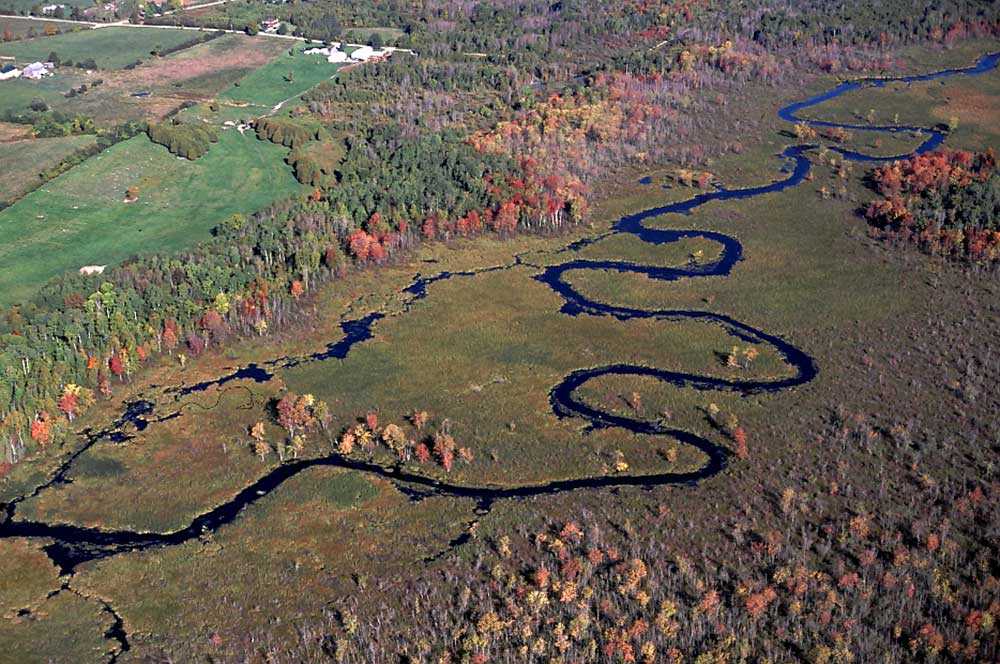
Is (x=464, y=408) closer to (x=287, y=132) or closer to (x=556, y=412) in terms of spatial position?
(x=556, y=412)

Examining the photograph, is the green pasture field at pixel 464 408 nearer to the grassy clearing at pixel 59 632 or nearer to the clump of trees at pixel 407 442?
the grassy clearing at pixel 59 632

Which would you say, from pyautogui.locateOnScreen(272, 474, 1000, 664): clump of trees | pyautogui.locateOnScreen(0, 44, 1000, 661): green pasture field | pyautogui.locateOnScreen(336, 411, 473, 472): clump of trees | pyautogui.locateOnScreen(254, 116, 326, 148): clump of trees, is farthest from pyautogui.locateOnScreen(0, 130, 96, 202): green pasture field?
pyautogui.locateOnScreen(272, 474, 1000, 664): clump of trees

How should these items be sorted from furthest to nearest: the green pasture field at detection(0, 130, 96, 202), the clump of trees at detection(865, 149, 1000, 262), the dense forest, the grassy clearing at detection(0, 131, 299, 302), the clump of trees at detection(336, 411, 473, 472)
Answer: the green pasture field at detection(0, 130, 96, 202), the grassy clearing at detection(0, 131, 299, 302), the clump of trees at detection(865, 149, 1000, 262), the dense forest, the clump of trees at detection(336, 411, 473, 472)

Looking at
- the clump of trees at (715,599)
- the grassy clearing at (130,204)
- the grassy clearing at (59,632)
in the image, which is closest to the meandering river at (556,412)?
the grassy clearing at (59,632)

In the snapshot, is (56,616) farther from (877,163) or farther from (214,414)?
(877,163)

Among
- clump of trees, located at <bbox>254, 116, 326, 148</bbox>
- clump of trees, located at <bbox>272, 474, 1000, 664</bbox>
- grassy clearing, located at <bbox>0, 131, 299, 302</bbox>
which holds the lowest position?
clump of trees, located at <bbox>272, 474, 1000, 664</bbox>

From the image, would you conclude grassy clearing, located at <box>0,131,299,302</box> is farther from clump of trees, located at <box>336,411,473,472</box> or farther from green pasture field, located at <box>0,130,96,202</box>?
clump of trees, located at <box>336,411,473,472</box>

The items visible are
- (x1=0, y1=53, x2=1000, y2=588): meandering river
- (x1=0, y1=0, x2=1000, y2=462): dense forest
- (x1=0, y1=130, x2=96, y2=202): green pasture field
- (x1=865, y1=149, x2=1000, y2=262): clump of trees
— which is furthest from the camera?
(x1=0, y1=130, x2=96, y2=202): green pasture field
